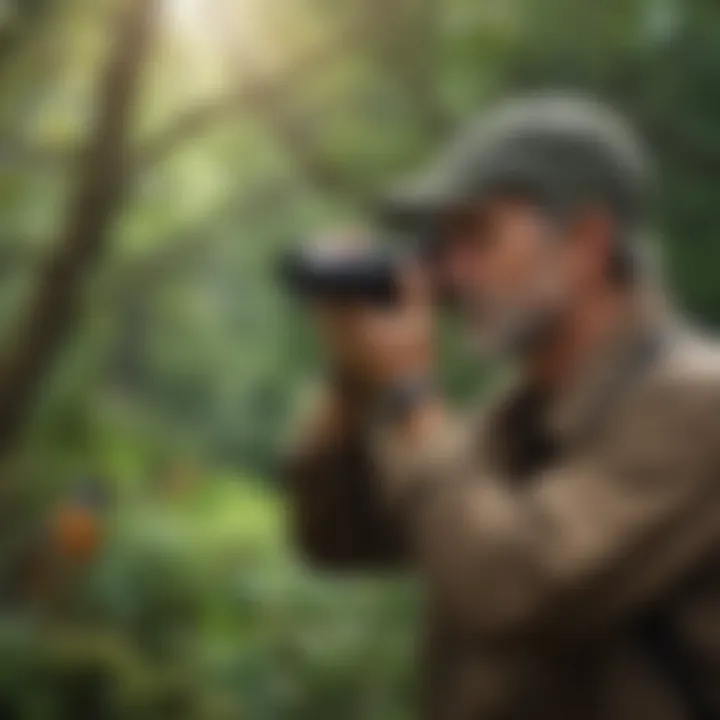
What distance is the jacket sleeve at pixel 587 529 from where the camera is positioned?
3.57ft

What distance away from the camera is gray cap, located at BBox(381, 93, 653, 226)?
3.78ft

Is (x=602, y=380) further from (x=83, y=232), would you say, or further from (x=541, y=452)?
(x=83, y=232)

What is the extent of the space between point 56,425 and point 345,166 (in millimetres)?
297

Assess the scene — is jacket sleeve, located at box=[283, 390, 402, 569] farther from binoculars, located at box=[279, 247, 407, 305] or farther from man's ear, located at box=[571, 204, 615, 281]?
man's ear, located at box=[571, 204, 615, 281]

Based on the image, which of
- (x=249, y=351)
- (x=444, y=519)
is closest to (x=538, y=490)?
(x=444, y=519)

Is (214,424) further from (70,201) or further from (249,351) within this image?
(70,201)

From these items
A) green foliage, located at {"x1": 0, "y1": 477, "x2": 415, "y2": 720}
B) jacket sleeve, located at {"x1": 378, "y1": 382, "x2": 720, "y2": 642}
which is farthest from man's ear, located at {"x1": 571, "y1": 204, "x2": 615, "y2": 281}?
green foliage, located at {"x1": 0, "y1": 477, "x2": 415, "y2": 720}

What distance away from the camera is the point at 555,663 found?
1110 millimetres

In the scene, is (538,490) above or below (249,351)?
below

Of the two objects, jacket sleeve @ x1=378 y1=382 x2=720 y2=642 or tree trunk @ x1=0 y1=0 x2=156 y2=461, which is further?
tree trunk @ x1=0 y1=0 x2=156 y2=461

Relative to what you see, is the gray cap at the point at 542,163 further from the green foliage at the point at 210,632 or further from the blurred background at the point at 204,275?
the green foliage at the point at 210,632

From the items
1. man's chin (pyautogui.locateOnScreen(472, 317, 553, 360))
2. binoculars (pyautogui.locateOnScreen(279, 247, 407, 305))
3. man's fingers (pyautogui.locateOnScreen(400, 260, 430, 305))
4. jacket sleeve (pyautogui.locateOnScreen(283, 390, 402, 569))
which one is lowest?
jacket sleeve (pyautogui.locateOnScreen(283, 390, 402, 569))

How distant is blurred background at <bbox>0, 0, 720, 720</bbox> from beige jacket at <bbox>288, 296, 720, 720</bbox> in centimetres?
6

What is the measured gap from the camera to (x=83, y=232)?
1237 mm
